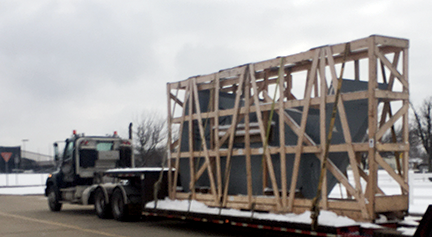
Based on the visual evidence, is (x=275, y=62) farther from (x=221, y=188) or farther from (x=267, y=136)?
(x=221, y=188)

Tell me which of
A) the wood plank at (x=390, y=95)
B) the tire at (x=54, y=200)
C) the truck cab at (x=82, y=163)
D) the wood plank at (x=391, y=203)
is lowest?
the tire at (x=54, y=200)

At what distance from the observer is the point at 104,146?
18.1m

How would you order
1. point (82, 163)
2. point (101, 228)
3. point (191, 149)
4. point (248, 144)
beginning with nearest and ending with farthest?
1. point (248, 144)
2. point (191, 149)
3. point (101, 228)
4. point (82, 163)

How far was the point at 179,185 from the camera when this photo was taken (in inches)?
511

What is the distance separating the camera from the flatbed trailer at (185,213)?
8.23 meters

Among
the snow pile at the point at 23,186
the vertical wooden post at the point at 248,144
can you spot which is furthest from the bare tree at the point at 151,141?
the vertical wooden post at the point at 248,144

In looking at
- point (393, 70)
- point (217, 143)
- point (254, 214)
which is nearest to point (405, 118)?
point (393, 70)

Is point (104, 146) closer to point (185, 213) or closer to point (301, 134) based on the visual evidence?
point (185, 213)

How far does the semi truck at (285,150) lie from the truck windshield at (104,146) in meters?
3.57

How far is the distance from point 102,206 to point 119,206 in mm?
1150

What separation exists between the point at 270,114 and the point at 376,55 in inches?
95.4

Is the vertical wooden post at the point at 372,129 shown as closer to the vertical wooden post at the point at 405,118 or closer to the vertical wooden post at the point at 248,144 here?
the vertical wooden post at the point at 405,118

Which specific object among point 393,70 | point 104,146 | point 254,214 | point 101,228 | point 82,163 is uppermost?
point 393,70

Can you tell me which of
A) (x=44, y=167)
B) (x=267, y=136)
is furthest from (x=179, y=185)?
(x=44, y=167)
